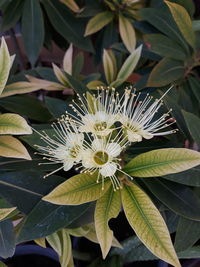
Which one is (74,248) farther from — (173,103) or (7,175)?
(173,103)

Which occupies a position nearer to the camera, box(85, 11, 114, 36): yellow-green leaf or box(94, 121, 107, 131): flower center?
box(94, 121, 107, 131): flower center

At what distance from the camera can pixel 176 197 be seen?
2.24 ft

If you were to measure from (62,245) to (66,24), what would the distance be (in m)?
0.68

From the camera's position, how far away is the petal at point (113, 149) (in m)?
0.58

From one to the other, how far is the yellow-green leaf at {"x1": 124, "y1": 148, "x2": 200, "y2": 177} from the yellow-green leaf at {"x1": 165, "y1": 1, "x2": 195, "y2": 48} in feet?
1.30

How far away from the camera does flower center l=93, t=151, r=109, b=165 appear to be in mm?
584

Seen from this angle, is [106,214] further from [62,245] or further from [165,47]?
[165,47]

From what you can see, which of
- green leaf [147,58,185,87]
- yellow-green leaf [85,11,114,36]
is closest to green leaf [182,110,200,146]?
green leaf [147,58,185,87]

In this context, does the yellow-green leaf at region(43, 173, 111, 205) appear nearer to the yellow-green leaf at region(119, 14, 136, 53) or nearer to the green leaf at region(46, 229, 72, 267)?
the green leaf at region(46, 229, 72, 267)

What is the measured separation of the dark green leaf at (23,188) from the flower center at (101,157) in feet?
0.49

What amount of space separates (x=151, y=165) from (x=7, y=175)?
0.90 feet

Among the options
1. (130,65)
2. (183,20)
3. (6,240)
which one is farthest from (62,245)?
(183,20)

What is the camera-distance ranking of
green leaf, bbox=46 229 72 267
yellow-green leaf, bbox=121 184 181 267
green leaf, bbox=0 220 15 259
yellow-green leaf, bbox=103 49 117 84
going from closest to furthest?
yellow-green leaf, bbox=121 184 181 267
green leaf, bbox=0 220 15 259
green leaf, bbox=46 229 72 267
yellow-green leaf, bbox=103 49 117 84

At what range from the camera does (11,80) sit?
0.95 m
